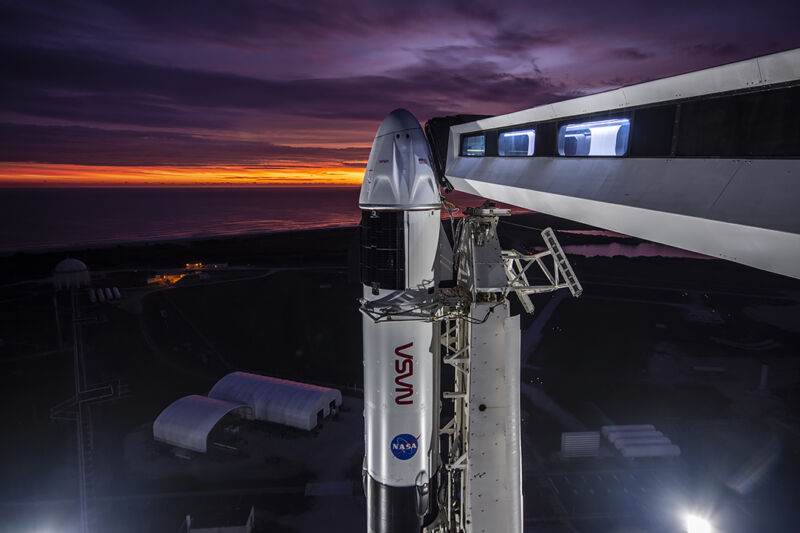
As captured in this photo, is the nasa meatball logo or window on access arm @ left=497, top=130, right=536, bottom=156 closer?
window on access arm @ left=497, top=130, right=536, bottom=156

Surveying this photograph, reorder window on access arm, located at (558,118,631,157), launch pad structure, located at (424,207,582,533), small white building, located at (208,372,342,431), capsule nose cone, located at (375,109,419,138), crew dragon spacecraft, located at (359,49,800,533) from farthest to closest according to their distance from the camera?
small white building, located at (208,372,342,431), capsule nose cone, located at (375,109,419,138), launch pad structure, located at (424,207,582,533), window on access arm, located at (558,118,631,157), crew dragon spacecraft, located at (359,49,800,533)

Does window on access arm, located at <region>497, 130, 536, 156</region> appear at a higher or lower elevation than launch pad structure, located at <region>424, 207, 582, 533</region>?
higher

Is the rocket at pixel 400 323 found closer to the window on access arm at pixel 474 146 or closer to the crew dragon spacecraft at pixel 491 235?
the crew dragon spacecraft at pixel 491 235

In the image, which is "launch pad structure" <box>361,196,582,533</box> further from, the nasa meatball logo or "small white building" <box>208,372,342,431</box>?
"small white building" <box>208,372,342,431</box>

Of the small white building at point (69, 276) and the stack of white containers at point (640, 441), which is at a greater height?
the small white building at point (69, 276)

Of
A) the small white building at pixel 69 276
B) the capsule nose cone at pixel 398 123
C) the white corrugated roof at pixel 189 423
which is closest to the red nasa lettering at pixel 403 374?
the capsule nose cone at pixel 398 123

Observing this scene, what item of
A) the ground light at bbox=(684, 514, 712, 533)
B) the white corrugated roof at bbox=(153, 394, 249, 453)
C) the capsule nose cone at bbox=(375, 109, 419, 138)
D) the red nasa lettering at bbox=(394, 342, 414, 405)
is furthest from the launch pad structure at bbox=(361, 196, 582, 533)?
the white corrugated roof at bbox=(153, 394, 249, 453)

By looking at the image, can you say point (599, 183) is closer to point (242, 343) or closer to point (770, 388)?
point (770, 388)
